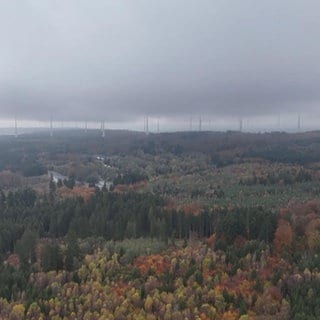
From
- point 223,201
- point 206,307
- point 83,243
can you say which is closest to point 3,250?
point 83,243

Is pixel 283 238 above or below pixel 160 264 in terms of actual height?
above

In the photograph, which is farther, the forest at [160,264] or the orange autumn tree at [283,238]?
the orange autumn tree at [283,238]

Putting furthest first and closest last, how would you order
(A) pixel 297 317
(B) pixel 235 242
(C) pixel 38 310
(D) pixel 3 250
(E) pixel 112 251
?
1. (D) pixel 3 250
2. (B) pixel 235 242
3. (E) pixel 112 251
4. (C) pixel 38 310
5. (A) pixel 297 317

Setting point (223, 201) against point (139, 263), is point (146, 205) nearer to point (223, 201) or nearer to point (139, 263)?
point (223, 201)

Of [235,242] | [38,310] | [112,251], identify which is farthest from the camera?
[235,242]

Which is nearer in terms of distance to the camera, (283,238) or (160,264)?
(160,264)

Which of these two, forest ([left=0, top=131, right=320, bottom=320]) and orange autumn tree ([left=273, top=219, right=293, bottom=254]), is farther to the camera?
orange autumn tree ([left=273, top=219, right=293, bottom=254])

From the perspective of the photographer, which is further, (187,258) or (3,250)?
(3,250)

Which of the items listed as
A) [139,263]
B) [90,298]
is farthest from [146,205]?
[90,298]

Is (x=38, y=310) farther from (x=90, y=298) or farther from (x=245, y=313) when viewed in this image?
(x=245, y=313)
